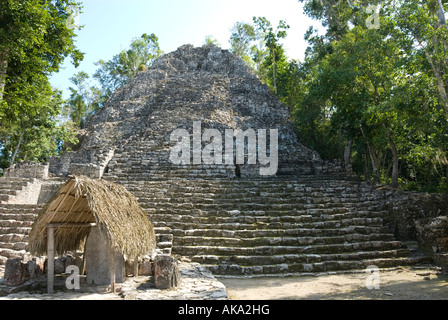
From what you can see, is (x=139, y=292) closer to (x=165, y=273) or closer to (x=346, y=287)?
(x=165, y=273)

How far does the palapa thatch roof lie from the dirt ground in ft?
5.47

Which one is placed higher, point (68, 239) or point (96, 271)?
point (68, 239)

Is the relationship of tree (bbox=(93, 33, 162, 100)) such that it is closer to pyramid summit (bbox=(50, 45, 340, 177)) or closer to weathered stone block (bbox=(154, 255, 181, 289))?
Answer: pyramid summit (bbox=(50, 45, 340, 177))

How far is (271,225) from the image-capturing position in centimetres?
792

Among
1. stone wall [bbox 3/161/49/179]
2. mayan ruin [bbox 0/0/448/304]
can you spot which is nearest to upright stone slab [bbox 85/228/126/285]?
mayan ruin [bbox 0/0/448/304]

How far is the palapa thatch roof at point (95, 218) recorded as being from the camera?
15.5ft

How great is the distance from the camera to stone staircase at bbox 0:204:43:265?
22.6 feet

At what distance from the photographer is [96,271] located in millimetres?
5309

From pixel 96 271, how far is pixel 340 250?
15.7 feet

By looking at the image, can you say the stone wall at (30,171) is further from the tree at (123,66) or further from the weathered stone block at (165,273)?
the tree at (123,66)

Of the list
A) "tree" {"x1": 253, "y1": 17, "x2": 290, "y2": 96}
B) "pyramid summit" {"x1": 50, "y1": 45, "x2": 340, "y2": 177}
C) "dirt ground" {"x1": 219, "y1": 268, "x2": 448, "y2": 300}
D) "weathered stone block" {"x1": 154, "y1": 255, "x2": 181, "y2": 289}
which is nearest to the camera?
"dirt ground" {"x1": 219, "y1": 268, "x2": 448, "y2": 300}

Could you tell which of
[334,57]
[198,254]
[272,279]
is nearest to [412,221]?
[272,279]

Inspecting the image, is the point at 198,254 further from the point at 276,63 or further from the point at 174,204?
the point at 276,63

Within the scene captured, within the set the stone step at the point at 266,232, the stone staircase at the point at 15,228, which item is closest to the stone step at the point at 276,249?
the stone step at the point at 266,232
